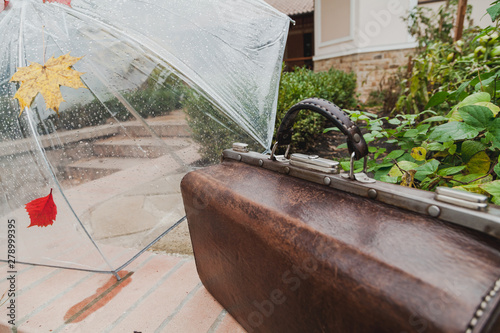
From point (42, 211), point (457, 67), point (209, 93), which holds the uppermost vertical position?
point (457, 67)

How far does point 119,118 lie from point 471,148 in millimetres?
1484

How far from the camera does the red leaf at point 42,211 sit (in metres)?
1.30

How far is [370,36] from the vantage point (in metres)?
8.05

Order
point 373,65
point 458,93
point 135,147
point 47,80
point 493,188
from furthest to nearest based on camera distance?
point 373,65
point 458,93
point 135,147
point 47,80
point 493,188

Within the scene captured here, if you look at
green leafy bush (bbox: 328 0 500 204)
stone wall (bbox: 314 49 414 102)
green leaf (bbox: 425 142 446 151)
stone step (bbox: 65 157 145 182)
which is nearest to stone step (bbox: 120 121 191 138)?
stone step (bbox: 65 157 145 182)

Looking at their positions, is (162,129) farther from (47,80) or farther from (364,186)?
(364,186)

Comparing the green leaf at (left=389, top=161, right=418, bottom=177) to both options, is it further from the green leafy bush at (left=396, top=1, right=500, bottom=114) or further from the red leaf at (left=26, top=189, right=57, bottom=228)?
the red leaf at (left=26, top=189, right=57, bottom=228)

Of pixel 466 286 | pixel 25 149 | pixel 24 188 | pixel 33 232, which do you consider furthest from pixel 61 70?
pixel 466 286

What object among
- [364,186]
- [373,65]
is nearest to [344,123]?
[364,186]

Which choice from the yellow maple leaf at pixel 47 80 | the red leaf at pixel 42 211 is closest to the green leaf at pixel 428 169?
the yellow maple leaf at pixel 47 80

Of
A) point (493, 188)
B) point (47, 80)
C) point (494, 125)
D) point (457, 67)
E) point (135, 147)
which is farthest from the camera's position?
point (457, 67)

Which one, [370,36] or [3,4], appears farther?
[370,36]

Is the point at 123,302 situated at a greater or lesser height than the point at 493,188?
lesser

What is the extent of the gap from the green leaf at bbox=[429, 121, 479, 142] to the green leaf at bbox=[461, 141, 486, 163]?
0.38ft
